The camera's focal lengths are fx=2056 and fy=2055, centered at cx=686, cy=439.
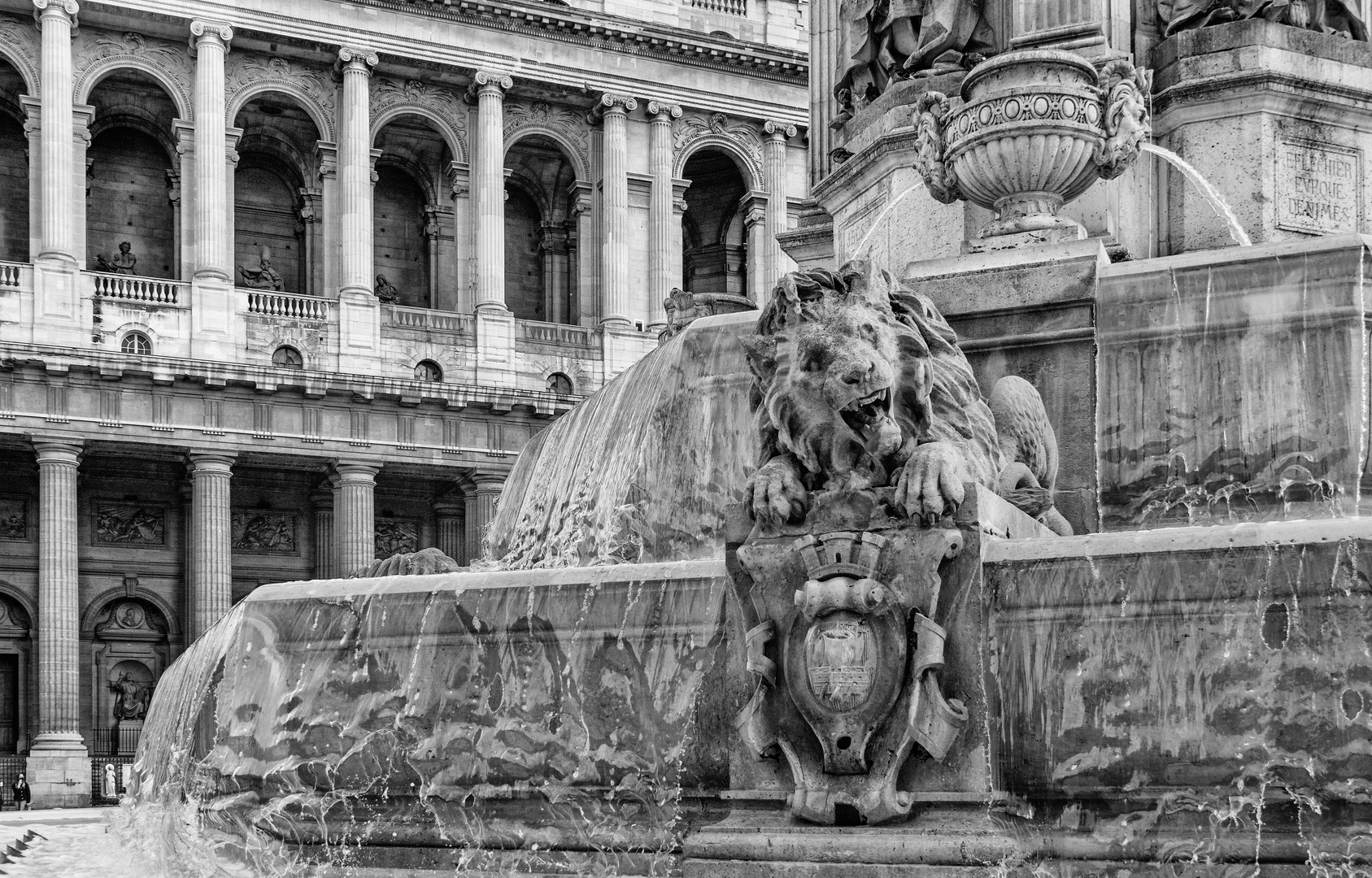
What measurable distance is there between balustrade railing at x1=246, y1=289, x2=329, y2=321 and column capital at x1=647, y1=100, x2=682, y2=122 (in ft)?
33.8

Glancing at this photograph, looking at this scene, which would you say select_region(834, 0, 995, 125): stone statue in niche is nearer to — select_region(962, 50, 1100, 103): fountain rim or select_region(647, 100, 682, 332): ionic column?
select_region(962, 50, 1100, 103): fountain rim

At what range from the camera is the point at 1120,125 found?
9.06 metres

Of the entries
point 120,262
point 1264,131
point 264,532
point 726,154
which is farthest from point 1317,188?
point 726,154

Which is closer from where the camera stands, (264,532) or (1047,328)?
(1047,328)

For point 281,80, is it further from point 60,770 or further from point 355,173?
point 60,770

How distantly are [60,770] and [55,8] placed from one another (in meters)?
17.3

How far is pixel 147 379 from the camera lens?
4481 centimetres

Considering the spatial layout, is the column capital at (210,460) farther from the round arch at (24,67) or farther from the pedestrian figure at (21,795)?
the round arch at (24,67)

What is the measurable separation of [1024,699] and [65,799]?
37.5m

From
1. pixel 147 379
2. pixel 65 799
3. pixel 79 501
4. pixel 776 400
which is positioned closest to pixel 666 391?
pixel 776 400

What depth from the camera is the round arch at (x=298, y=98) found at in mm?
50156

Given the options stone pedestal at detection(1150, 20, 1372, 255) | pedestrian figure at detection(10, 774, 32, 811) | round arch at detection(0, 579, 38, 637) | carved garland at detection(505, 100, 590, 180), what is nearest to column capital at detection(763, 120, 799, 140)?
carved garland at detection(505, 100, 590, 180)

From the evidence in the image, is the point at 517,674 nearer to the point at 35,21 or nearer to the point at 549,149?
the point at 35,21

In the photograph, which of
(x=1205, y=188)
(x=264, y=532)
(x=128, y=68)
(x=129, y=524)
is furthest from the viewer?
(x=264, y=532)
